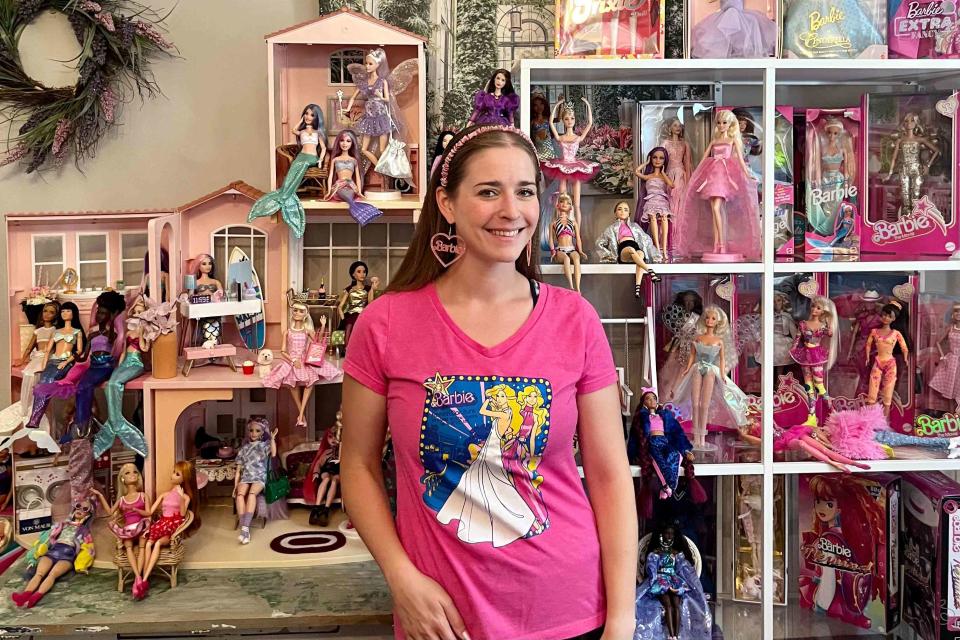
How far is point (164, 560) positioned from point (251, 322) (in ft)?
1.89

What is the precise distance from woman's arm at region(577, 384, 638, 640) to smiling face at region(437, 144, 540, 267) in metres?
0.27

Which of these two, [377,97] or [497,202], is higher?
[377,97]

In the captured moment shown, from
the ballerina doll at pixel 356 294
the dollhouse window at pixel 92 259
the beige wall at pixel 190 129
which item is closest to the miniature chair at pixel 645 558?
the ballerina doll at pixel 356 294

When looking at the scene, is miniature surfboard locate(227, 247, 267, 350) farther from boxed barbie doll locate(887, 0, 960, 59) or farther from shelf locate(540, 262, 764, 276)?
boxed barbie doll locate(887, 0, 960, 59)

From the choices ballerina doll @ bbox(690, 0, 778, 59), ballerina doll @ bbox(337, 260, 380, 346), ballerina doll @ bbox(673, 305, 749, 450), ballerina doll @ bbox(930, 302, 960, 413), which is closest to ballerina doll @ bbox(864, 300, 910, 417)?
ballerina doll @ bbox(930, 302, 960, 413)

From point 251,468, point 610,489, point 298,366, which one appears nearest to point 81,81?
point 298,366

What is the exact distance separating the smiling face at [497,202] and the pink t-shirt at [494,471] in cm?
13

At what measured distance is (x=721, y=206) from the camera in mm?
1837

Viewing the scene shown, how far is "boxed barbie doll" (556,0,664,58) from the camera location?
5.85 ft

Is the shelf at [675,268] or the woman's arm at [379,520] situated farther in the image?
the shelf at [675,268]

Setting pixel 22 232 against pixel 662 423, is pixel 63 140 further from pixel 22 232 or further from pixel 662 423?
pixel 662 423

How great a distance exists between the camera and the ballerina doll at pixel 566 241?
1.72 m

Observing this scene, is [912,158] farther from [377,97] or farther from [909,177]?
[377,97]

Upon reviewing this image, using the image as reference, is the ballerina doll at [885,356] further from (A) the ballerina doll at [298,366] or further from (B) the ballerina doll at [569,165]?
(A) the ballerina doll at [298,366]
